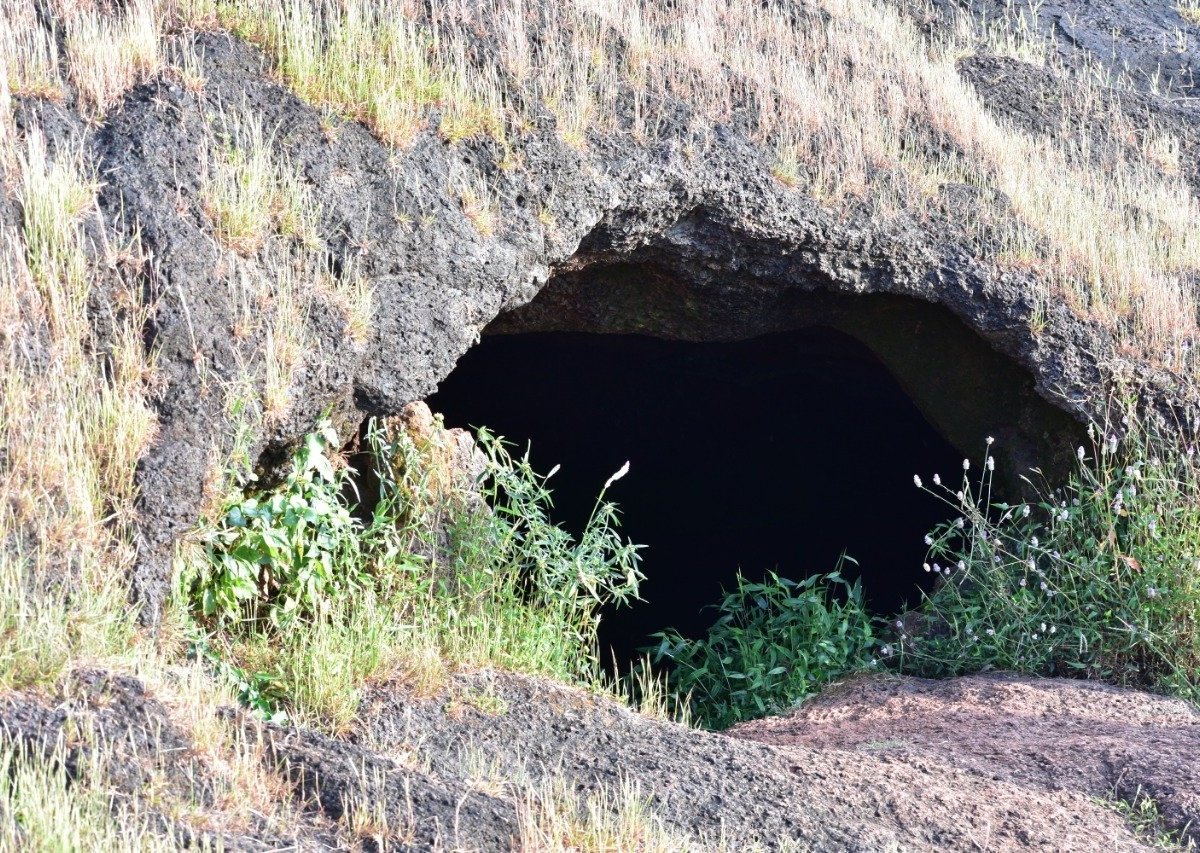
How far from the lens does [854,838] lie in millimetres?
3885

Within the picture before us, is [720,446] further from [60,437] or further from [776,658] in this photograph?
[60,437]

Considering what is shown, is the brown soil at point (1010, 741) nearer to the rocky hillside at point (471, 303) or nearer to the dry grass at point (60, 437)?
the rocky hillside at point (471, 303)

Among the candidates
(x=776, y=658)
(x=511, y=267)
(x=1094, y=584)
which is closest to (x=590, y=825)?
(x=511, y=267)

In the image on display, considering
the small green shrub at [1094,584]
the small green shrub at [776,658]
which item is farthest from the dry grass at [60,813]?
the small green shrub at [1094,584]

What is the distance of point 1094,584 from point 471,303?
140 inches

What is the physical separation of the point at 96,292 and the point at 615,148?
300cm

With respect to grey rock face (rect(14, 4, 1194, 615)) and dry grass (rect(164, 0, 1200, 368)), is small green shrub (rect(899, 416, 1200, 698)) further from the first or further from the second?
dry grass (rect(164, 0, 1200, 368))

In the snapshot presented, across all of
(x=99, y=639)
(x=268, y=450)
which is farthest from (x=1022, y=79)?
(x=99, y=639)

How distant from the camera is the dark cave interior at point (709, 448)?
30.7 feet

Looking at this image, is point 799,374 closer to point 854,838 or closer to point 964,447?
point 964,447

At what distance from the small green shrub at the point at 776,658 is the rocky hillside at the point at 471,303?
1.20 feet

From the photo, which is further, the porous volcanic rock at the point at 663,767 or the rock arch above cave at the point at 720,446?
the rock arch above cave at the point at 720,446

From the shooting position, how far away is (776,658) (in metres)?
6.77

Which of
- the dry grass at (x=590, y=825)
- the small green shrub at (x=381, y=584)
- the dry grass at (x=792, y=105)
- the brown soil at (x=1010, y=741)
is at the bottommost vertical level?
the brown soil at (x=1010, y=741)
